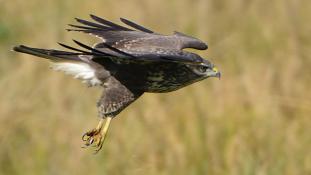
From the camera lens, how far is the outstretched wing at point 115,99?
673cm

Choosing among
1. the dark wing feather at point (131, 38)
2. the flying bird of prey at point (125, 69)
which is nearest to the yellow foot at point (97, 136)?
the flying bird of prey at point (125, 69)

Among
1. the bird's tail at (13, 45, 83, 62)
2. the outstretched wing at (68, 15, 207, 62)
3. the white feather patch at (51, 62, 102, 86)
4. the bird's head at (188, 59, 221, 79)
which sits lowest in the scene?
the white feather patch at (51, 62, 102, 86)

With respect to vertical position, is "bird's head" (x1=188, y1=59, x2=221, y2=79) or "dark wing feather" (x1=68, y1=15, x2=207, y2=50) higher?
"dark wing feather" (x1=68, y1=15, x2=207, y2=50)

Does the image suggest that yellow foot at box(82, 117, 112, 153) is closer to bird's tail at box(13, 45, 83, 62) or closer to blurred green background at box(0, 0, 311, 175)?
bird's tail at box(13, 45, 83, 62)

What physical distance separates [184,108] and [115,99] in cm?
278

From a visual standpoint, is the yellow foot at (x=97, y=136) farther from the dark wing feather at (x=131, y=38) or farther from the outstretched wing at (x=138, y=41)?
the dark wing feather at (x=131, y=38)

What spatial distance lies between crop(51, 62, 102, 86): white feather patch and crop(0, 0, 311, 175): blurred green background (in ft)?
2.67

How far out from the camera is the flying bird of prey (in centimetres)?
660

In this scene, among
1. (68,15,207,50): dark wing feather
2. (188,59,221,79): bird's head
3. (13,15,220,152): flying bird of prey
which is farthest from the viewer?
(68,15,207,50): dark wing feather

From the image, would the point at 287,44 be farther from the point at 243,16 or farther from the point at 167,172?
the point at 167,172

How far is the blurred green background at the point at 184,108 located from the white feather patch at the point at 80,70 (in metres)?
0.81

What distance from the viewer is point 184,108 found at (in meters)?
9.48

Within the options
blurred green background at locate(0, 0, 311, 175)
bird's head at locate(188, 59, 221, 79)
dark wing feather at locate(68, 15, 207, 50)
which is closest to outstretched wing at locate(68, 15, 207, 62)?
dark wing feather at locate(68, 15, 207, 50)

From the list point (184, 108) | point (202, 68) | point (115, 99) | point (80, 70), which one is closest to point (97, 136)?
point (115, 99)
